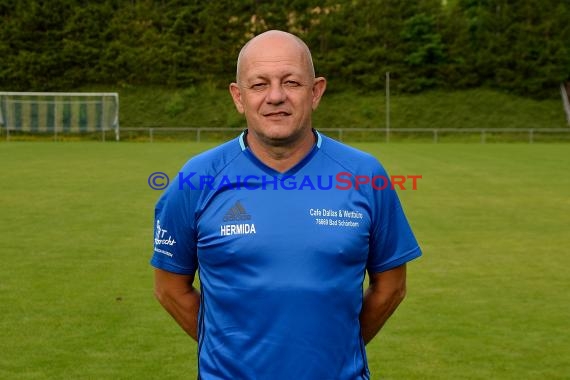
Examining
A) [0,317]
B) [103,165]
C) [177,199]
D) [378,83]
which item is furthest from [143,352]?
[378,83]

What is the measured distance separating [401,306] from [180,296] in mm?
5701

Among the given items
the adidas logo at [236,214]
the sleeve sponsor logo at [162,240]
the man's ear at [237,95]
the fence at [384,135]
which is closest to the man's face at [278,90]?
the man's ear at [237,95]

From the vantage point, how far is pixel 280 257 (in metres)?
3.14

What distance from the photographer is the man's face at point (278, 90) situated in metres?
A: 3.22

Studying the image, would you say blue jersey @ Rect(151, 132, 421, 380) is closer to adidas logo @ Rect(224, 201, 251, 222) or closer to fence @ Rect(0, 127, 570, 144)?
adidas logo @ Rect(224, 201, 251, 222)

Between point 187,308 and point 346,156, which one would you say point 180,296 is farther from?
point 346,156

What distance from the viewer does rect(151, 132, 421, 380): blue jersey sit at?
3.15 meters

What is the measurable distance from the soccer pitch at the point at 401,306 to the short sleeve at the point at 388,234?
3.66m

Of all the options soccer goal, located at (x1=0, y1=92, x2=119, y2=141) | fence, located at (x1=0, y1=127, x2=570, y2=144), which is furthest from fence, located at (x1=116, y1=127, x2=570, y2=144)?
soccer goal, located at (x1=0, y1=92, x2=119, y2=141)

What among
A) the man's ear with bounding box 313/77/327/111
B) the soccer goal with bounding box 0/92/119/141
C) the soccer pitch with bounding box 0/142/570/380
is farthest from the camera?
the soccer goal with bounding box 0/92/119/141

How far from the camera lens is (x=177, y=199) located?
336cm

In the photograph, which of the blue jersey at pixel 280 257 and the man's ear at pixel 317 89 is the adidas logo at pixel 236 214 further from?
the man's ear at pixel 317 89

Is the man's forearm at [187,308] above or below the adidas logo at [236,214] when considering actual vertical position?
below

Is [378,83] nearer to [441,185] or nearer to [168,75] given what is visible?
[168,75]
